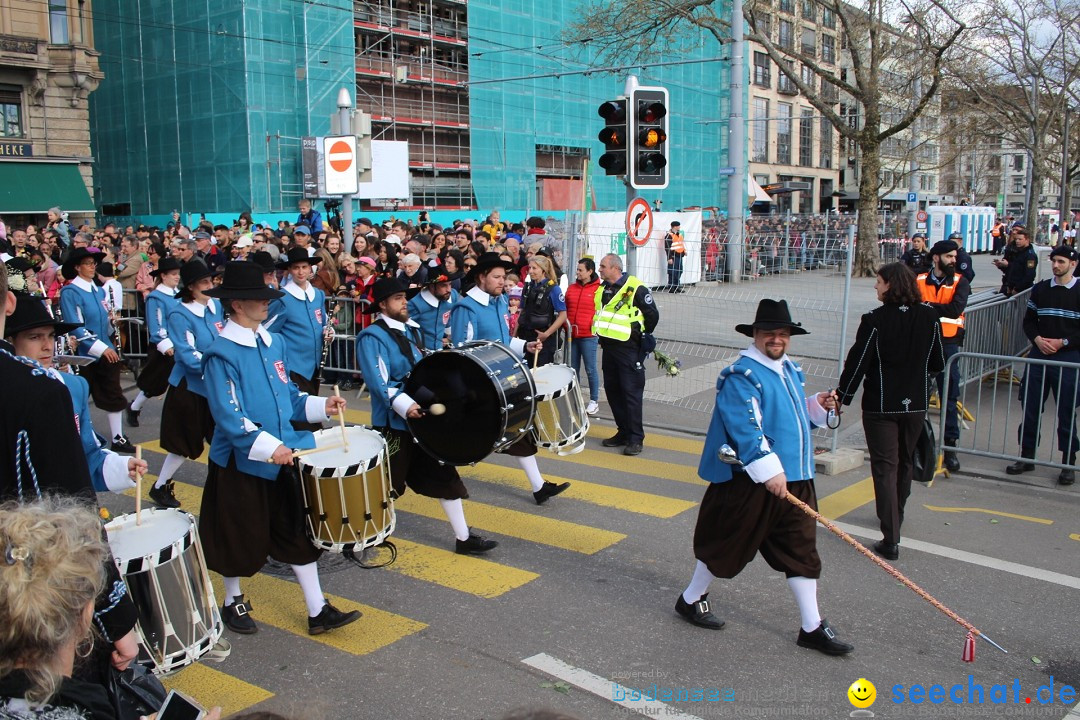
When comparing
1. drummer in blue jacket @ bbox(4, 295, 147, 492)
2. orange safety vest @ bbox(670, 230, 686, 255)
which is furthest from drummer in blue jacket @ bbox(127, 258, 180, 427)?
orange safety vest @ bbox(670, 230, 686, 255)

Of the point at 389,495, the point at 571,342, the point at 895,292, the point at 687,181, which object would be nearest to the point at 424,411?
the point at 389,495

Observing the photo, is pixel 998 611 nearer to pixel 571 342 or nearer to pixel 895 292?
pixel 895 292

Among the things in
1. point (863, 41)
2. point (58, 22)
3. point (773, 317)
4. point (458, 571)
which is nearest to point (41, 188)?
point (58, 22)

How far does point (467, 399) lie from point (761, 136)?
61.2 metres

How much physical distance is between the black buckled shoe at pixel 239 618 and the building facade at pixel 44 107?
2962cm


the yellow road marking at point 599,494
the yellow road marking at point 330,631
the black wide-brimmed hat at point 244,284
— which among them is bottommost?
the yellow road marking at point 330,631

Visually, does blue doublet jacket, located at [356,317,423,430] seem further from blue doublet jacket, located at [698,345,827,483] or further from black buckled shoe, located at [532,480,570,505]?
blue doublet jacket, located at [698,345,827,483]

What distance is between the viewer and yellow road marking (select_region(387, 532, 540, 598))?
5977 millimetres

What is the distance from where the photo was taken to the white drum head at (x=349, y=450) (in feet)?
16.6

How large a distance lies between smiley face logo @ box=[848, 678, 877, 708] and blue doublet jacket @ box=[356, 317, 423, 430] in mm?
2967

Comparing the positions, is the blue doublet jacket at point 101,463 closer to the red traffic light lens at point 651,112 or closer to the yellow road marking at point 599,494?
the yellow road marking at point 599,494

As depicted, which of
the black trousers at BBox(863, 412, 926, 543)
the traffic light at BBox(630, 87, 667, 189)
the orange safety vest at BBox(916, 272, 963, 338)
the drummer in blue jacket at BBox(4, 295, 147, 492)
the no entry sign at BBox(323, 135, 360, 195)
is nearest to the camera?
the drummer in blue jacket at BBox(4, 295, 147, 492)

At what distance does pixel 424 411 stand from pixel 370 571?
4.03 feet

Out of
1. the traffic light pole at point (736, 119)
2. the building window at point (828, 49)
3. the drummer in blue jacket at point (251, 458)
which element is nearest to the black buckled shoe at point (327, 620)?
the drummer in blue jacket at point (251, 458)
